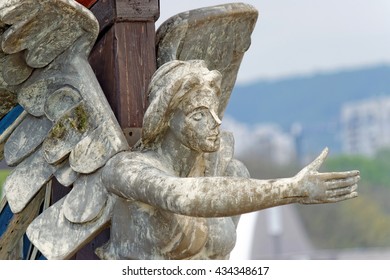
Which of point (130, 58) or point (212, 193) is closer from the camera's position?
point (212, 193)

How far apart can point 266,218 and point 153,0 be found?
18093 millimetres

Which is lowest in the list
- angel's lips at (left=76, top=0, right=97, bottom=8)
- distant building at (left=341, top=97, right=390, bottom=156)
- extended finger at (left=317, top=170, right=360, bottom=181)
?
distant building at (left=341, top=97, right=390, bottom=156)

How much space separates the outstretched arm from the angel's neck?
302 millimetres

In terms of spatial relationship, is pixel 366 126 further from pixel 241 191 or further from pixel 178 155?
pixel 241 191

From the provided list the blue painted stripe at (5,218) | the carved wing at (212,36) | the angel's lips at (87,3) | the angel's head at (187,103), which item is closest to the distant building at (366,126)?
the blue painted stripe at (5,218)

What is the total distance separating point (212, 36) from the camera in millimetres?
7359

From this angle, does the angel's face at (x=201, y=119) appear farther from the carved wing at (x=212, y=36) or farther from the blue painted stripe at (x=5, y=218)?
the blue painted stripe at (x=5, y=218)

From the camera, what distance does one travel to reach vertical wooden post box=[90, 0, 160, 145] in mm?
7082

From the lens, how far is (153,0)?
714 cm

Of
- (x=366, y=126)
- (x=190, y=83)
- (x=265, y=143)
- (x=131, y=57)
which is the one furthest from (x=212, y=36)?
(x=366, y=126)

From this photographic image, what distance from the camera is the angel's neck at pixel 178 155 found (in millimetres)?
6781

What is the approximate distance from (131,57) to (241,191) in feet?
3.44

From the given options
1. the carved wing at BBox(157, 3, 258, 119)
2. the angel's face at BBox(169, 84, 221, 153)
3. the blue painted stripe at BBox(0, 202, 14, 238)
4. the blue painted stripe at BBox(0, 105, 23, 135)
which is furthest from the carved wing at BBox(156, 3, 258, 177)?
the blue painted stripe at BBox(0, 202, 14, 238)

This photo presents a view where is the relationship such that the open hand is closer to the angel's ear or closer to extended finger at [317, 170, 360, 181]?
extended finger at [317, 170, 360, 181]
